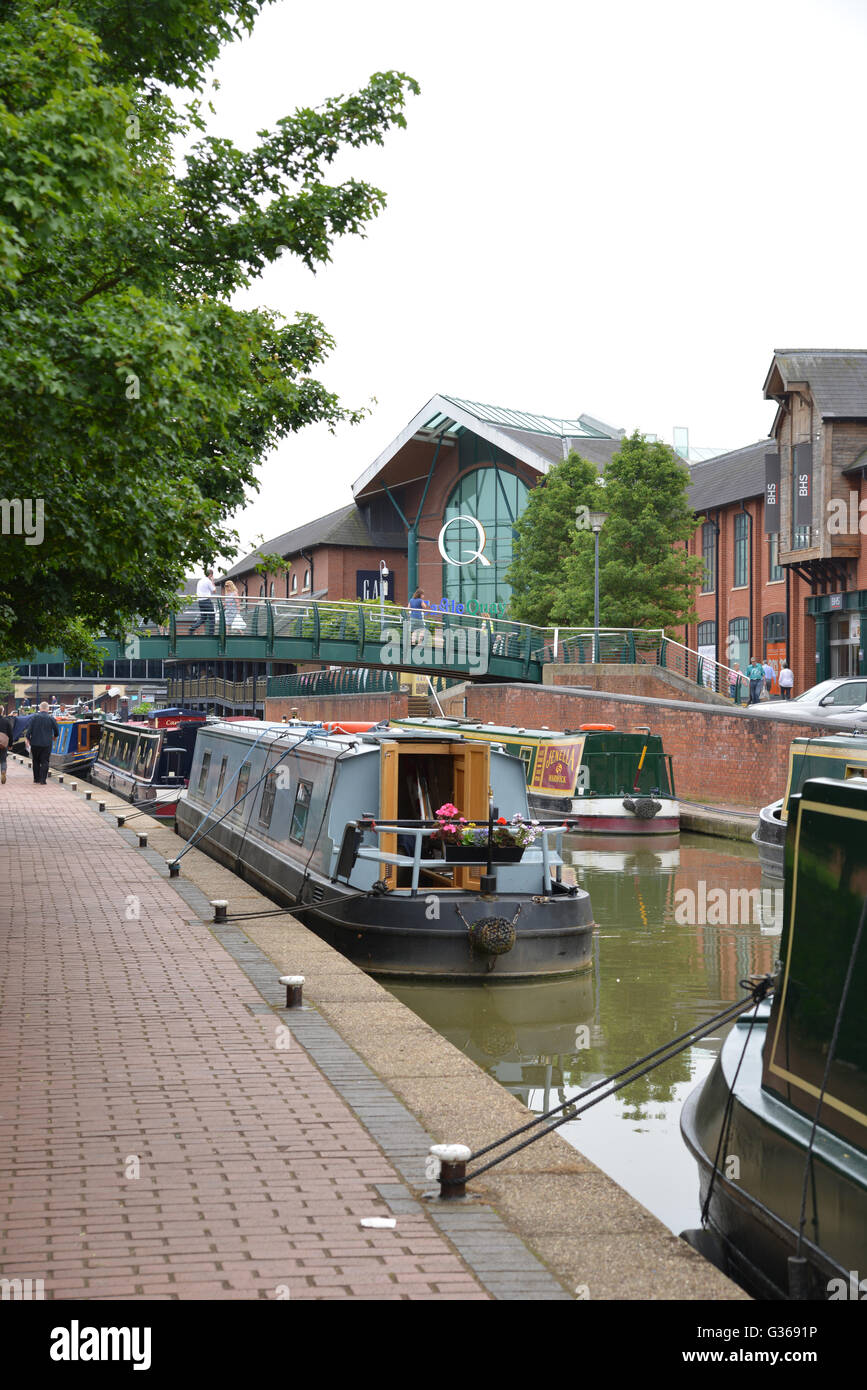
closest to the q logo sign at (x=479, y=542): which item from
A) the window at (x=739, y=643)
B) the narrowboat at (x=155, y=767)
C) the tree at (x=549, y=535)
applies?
the tree at (x=549, y=535)

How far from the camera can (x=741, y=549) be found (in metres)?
39.2

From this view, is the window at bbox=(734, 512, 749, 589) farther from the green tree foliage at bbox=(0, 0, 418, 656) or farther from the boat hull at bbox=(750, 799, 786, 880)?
the green tree foliage at bbox=(0, 0, 418, 656)

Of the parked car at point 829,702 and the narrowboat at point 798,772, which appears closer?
the narrowboat at point 798,772

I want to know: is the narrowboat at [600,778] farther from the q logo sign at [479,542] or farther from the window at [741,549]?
the q logo sign at [479,542]

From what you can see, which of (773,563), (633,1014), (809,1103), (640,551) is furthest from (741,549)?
(809,1103)

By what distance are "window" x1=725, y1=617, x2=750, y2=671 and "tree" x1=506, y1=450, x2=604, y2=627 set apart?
220 inches

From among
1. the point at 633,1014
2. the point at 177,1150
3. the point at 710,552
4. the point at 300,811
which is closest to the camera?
the point at 177,1150

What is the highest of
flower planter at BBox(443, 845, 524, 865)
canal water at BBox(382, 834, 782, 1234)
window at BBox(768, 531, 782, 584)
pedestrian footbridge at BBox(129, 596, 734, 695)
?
window at BBox(768, 531, 782, 584)

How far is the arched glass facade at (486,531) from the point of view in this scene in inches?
1874

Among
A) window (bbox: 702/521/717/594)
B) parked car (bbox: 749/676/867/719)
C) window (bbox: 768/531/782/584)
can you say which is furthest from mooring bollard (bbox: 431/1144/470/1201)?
window (bbox: 702/521/717/594)

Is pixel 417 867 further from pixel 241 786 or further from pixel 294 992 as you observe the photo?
pixel 241 786

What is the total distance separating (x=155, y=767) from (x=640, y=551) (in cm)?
1589

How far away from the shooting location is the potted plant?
34.8ft

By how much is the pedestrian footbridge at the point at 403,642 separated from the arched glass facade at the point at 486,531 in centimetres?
1364
